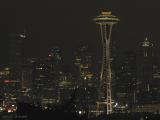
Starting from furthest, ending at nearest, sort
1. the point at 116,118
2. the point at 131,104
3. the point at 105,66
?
1. the point at 131,104
2. the point at 105,66
3. the point at 116,118

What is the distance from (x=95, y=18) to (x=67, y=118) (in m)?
71.8

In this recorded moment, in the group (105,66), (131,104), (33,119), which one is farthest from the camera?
(131,104)

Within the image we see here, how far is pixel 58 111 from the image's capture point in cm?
6009

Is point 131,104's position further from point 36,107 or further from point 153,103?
point 36,107

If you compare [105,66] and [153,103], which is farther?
[153,103]

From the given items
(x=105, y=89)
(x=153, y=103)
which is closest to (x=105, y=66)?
(x=105, y=89)

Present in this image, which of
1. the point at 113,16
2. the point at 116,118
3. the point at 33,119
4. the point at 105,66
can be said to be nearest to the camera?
the point at 33,119

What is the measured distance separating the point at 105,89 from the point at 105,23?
10.9 m

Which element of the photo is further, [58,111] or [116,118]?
[116,118]

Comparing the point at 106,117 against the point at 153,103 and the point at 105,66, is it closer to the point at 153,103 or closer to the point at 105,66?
the point at 105,66

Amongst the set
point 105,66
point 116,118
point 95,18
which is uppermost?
point 95,18

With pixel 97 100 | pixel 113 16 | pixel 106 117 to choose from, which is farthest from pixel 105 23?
pixel 106 117

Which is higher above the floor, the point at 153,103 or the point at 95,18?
the point at 95,18

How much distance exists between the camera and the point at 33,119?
5772 centimetres
